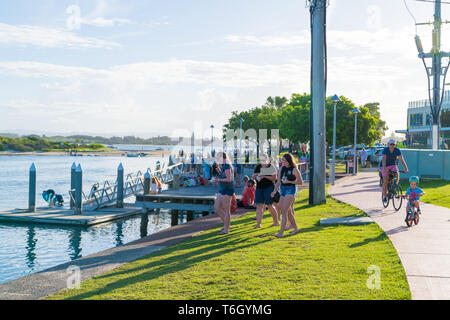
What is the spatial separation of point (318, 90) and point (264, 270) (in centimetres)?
872

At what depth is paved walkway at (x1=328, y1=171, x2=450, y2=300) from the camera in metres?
5.56

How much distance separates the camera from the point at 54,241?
16.4 meters

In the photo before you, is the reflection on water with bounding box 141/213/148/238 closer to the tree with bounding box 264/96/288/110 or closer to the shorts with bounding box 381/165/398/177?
the shorts with bounding box 381/165/398/177

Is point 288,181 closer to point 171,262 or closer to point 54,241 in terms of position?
point 171,262

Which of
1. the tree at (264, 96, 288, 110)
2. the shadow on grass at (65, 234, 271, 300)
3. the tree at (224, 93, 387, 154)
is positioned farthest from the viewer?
the tree at (264, 96, 288, 110)

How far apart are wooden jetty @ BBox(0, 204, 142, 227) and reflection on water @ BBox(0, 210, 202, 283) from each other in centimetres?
27

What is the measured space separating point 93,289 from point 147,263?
165cm

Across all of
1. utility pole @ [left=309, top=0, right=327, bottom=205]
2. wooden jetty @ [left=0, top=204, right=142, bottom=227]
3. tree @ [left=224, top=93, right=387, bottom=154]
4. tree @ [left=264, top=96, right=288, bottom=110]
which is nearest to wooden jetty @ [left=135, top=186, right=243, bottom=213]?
wooden jetty @ [left=0, top=204, right=142, bottom=227]

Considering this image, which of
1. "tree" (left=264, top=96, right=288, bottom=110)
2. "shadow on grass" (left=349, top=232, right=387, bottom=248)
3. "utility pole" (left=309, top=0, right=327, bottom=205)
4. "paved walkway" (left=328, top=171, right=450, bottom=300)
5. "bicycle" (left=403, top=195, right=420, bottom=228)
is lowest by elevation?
"shadow on grass" (left=349, top=232, right=387, bottom=248)

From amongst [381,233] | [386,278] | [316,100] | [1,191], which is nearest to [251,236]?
[381,233]

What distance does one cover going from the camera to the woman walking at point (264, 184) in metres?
10.0

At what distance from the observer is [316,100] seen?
→ 14.2 m

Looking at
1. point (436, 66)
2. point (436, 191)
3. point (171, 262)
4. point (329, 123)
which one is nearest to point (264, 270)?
point (171, 262)
